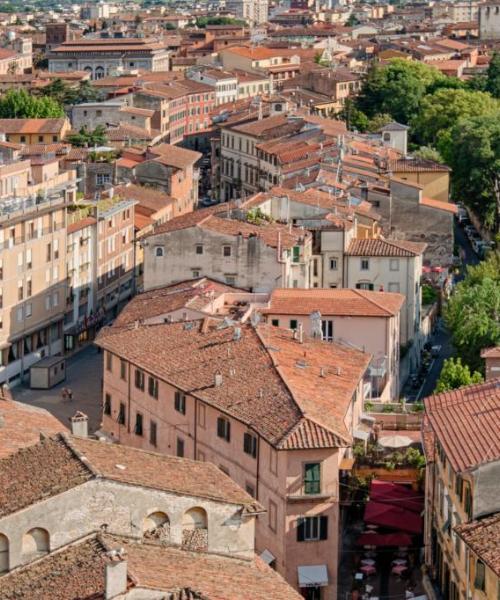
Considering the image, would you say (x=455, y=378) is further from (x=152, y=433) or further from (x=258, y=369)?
(x=152, y=433)

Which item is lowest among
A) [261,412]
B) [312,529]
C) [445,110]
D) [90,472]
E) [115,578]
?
[445,110]

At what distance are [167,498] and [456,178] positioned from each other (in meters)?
69.7

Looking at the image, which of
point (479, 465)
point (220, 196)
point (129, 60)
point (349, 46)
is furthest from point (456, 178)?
point (349, 46)

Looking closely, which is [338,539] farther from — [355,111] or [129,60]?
[129,60]

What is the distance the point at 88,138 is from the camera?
372 ft

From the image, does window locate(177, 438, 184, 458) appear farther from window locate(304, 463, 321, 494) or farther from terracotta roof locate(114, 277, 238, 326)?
Result: terracotta roof locate(114, 277, 238, 326)

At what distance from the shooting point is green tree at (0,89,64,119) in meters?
131

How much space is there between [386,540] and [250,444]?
164 inches

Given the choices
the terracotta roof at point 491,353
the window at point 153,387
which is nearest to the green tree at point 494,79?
the terracotta roof at point 491,353

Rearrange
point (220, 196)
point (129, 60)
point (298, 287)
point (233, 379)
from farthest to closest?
point (129, 60) < point (220, 196) < point (298, 287) < point (233, 379)

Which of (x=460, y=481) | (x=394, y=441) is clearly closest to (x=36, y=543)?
(x=460, y=481)

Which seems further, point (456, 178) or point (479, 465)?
→ point (456, 178)

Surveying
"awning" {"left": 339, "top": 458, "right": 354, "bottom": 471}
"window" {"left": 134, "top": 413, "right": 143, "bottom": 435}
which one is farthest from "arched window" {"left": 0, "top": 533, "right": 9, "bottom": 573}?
"window" {"left": 134, "top": 413, "right": 143, "bottom": 435}

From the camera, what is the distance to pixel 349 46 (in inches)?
7805
